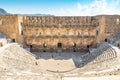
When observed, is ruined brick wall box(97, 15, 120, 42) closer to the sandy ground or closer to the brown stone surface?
the brown stone surface

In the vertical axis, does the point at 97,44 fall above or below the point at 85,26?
below

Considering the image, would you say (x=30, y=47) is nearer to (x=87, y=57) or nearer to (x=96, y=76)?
(x=87, y=57)

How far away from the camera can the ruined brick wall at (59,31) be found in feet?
103

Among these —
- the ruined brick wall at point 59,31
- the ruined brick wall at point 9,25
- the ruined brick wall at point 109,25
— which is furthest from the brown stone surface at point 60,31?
the ruined brick wall at point 9,25

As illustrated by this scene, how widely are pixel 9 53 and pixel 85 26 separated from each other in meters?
14.1

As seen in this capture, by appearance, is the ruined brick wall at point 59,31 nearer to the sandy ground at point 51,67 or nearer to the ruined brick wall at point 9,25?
the ruined brick wall at point 9,25

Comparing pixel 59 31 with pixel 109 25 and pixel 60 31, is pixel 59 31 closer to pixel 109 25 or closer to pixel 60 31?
pixel 60 31

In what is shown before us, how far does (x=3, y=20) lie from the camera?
30016mm

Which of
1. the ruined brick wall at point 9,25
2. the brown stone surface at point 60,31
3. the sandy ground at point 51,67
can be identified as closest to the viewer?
the sandy ground at point 51,67

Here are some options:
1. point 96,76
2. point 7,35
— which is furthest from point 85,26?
point 96,76

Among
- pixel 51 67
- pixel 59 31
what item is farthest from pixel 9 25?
pixel 51 67

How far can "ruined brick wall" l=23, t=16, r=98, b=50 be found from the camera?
1238 inches

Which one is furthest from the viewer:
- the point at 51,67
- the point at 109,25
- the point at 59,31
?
the point at 59,31

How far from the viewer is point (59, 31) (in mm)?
31594
